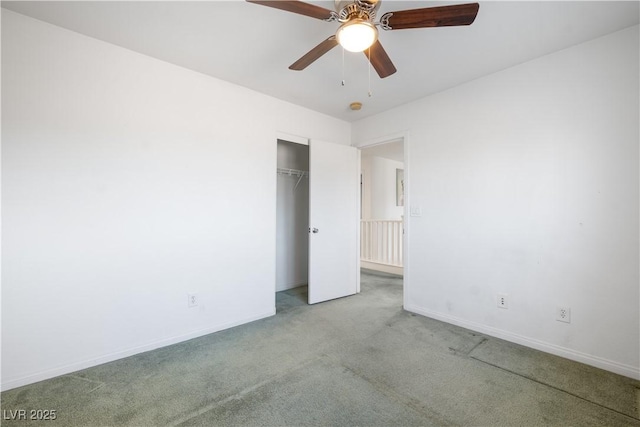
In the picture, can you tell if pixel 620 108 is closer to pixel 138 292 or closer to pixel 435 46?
pixel 435 46

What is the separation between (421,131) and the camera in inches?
125

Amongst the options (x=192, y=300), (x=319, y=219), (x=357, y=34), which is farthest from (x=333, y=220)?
(x=357, y=34)

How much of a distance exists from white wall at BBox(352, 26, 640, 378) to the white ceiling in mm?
271

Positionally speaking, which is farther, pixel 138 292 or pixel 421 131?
pixel 421 131

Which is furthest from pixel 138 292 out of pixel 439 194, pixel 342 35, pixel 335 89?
pixel 439 194

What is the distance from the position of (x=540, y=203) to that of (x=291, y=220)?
297cm

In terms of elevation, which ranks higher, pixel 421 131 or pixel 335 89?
pixel 335 89

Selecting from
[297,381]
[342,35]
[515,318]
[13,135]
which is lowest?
[297,381]

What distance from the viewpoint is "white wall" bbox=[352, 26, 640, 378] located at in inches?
78.9

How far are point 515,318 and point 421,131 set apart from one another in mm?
2057

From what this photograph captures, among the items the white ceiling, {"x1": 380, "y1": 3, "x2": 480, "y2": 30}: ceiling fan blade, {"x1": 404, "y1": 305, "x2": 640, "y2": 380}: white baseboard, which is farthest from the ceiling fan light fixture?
{"x1": 404, "y1": 305, "x2": 640, "y2": 380}: white baseboard

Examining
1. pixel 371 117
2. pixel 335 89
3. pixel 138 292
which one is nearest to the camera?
pixel 138 292

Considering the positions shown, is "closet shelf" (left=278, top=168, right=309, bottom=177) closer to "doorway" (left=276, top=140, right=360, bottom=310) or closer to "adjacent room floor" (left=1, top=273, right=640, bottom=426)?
"doorway" (left=276, top=140, right=360, bottom=310)

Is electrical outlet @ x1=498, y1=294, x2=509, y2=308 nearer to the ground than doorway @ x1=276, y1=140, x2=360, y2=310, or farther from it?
nearer to the ground
